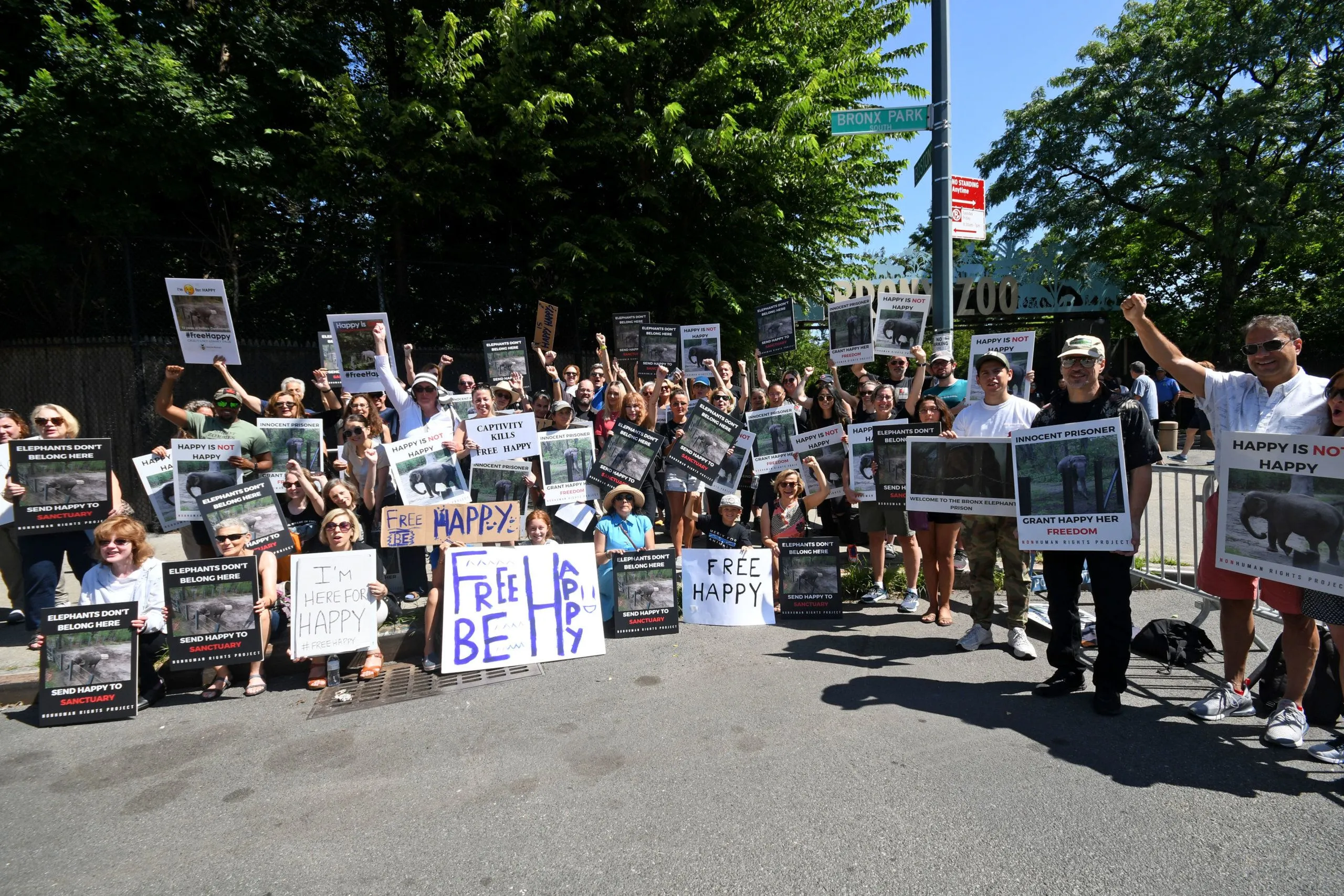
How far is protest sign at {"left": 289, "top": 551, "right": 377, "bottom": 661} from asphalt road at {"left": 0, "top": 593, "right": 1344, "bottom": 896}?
379 millimetres

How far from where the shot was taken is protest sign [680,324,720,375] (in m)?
9.48

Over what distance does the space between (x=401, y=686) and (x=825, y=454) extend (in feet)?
13.6

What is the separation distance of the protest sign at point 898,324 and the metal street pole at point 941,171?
0.18 meters

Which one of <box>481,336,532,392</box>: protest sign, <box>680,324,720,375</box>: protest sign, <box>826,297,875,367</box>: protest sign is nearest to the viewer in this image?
<box>826,297,875,367</box>: protest sign

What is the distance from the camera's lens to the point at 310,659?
207 inches

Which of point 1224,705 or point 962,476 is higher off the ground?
point 962,476

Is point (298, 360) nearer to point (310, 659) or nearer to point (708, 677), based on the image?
point (310, 659)

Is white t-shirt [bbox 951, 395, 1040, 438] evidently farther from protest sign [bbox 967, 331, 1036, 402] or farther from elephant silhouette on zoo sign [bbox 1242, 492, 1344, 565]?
protest sign [bbox 967, 331, 1036, 402]

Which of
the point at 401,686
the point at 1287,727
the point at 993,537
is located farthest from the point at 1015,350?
the point at 401,686

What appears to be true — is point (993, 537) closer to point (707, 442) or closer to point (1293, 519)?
point (1293, 519)

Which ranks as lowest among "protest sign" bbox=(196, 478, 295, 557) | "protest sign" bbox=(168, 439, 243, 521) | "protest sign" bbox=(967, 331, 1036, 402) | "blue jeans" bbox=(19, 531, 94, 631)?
"blue jeans" bbox=(19, 531, 94, 631)

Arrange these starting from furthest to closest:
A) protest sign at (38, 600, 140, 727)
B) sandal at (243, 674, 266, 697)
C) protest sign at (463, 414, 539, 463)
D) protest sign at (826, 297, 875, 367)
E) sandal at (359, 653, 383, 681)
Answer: protest sign at (826, 297, 875, 367) → protest sign at (463, 414, 539, 463) → sandal at (359, 653, 383, 681) → sandal at (243, 674, 266, 697) → protest sign at (38, 600, 140, 727)

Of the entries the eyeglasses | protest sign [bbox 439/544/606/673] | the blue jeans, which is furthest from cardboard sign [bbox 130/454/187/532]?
the eyeglasses

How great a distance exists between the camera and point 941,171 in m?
7.50
